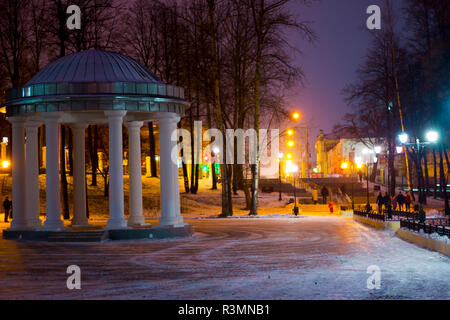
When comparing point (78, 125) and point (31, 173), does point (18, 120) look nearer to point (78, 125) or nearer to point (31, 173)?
point (31, 173)

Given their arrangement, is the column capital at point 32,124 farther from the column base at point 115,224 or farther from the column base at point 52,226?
the column base at point 115,224

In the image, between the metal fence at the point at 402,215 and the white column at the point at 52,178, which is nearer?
the white column at the point at 52,178

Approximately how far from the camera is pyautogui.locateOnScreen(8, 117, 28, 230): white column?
95.4 ft

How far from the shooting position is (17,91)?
27797 millimetres

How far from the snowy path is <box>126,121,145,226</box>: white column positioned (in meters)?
4.43

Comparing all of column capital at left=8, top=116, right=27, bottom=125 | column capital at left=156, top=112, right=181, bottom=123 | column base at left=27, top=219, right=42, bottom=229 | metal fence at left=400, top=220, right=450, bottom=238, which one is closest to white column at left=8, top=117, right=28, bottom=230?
column capital at left=8, top=116, right=27, bottom=125

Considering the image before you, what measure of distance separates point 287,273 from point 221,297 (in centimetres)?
371

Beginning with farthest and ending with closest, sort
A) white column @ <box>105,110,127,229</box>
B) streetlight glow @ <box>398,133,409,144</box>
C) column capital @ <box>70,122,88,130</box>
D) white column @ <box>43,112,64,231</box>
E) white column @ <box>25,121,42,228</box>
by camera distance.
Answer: streetlight glow @ <box>398,133,409,144</box> → column capital @ <box>70,122,88,130</box> → white column @ <box>25,121,42,228</box> → white column @ <box>43,112,64,231</box> → white column @ <box>105,110,127,229</box>

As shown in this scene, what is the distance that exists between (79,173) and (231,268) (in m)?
15.3

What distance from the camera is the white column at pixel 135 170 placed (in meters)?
30.5

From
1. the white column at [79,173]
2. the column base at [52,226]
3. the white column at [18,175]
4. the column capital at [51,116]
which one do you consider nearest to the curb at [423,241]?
the column base at [52,226]

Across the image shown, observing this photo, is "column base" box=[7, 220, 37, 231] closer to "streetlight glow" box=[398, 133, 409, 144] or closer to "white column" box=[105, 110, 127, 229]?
"white column" box=[105, 110, 127, 229]

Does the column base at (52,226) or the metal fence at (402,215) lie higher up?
the column base at (52,226)

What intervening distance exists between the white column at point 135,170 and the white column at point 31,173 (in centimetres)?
393
